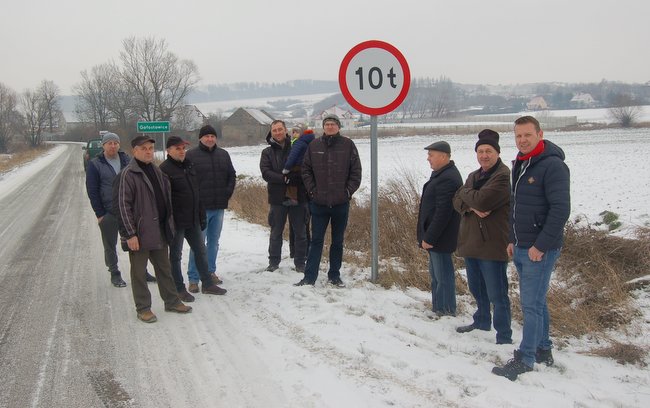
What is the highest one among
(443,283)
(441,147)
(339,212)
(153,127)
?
(153,127)

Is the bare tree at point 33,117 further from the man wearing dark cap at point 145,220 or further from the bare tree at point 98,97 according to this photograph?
the man wearing dark cap at point 145,220

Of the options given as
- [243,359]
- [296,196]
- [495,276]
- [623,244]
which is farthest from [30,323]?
[623,244]

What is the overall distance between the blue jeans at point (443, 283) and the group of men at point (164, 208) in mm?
2536

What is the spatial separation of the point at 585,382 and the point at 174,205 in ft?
14.3

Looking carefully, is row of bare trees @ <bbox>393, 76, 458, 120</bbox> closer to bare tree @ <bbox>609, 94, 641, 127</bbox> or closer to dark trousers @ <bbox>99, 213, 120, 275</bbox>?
bare tree @ <bbox>609, 94, 641, 127</bbox>

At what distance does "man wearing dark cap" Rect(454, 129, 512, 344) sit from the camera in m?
4.21

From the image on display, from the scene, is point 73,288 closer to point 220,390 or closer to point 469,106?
point 220,390

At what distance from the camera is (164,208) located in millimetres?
5301

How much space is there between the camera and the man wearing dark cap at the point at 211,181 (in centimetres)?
628

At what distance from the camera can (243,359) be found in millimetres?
4152

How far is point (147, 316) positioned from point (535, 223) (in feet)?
12.7

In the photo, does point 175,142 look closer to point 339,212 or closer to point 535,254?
point 339,212

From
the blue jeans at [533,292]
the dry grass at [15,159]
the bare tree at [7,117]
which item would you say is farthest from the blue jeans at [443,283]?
the bare tree at [7,117]

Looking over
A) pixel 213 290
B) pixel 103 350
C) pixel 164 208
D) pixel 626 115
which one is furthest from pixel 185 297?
pixel 626 115
